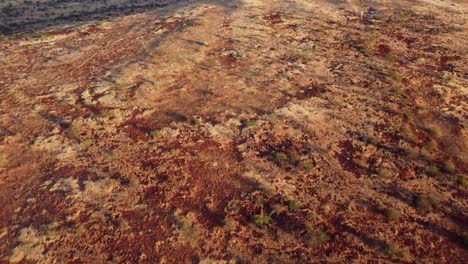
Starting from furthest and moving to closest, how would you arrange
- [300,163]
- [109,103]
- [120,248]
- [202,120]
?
[109,103], [202,120], [300,163], [120,248]

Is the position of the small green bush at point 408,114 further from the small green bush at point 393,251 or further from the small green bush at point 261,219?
the small green bush at point 261,219

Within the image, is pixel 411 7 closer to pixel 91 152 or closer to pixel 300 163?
pixel 300 163

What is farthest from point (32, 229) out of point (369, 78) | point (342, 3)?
point (342, 3)

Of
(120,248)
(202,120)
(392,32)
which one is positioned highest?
(392,32)

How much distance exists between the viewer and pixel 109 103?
70.9ft

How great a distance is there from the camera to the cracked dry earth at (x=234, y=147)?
13.5 meters

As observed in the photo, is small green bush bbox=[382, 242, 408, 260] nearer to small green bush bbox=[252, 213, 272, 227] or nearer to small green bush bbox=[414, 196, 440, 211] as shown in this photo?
small green bush bbox=[414, 196, 440, 211]

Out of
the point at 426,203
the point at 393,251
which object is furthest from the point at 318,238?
the point at 426,203

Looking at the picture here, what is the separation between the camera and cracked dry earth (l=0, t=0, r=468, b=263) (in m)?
13.5

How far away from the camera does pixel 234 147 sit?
18.2m

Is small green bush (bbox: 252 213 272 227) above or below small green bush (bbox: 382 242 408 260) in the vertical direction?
above

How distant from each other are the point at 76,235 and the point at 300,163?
9.85 meters

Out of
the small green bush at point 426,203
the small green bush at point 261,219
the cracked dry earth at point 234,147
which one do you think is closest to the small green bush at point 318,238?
the cracked dry earth at point 234,147

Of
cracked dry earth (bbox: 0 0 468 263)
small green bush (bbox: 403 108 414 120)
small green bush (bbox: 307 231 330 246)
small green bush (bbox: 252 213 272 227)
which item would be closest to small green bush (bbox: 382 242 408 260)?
cracked dry earth (bbox: 0 0 468 263)
